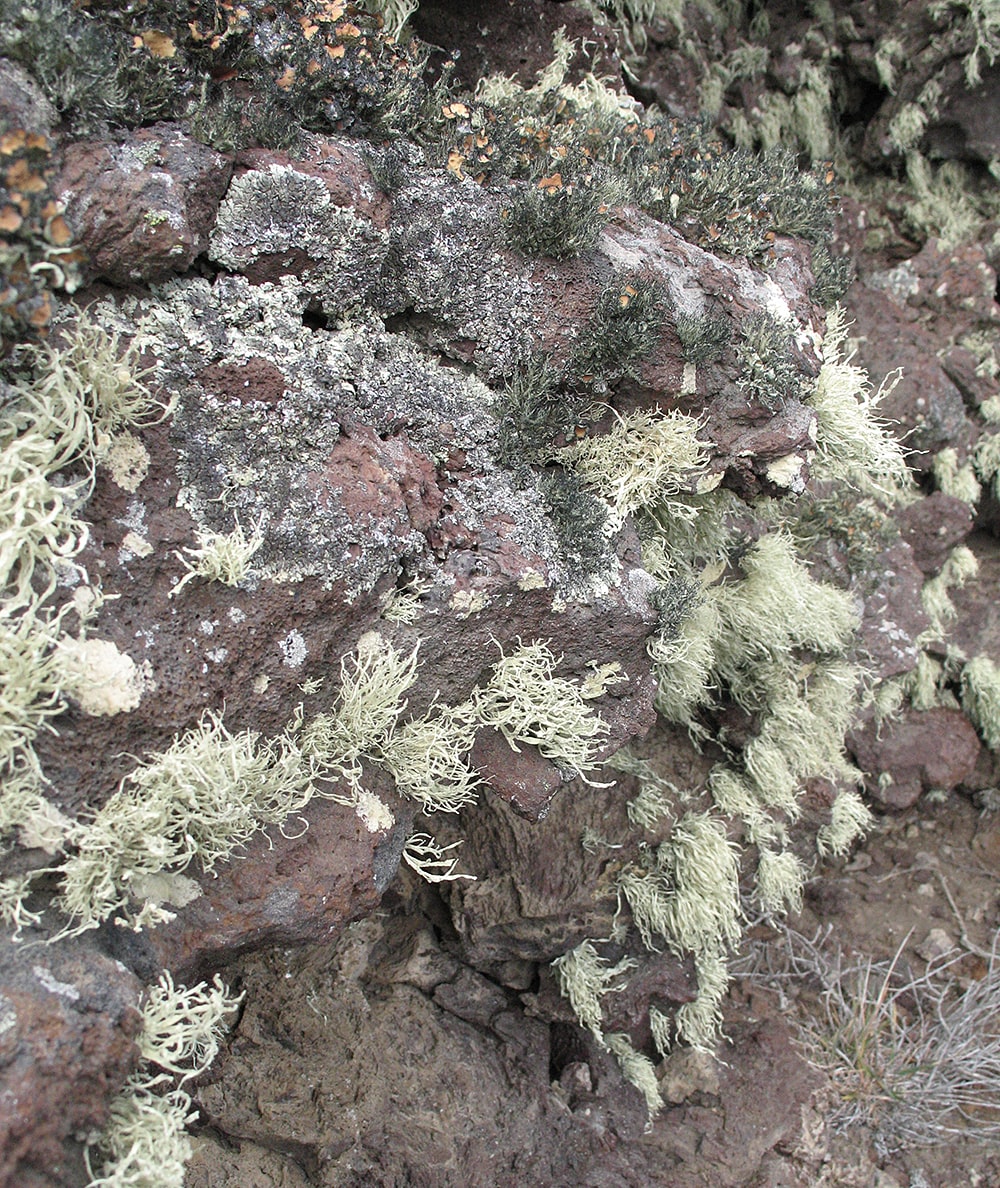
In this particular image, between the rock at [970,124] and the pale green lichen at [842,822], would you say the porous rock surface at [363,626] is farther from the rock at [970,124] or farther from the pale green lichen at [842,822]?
the rock at [970,124]

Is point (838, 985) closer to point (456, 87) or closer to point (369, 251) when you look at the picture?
point (369, 251)

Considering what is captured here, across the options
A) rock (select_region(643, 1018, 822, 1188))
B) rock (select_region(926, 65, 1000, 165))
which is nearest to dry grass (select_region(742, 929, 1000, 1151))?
rock (select_region(643, 1018, 822, 1188))

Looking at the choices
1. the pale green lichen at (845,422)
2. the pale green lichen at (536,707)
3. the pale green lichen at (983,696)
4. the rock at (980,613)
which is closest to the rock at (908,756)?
the pale green lichen at (983,696)

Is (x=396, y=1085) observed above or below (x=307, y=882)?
below

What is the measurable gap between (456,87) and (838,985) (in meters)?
4.52

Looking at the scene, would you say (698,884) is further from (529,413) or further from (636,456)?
(529,413)

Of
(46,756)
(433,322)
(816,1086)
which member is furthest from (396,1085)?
(433,322)

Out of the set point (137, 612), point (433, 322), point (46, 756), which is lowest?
point (46, 756)

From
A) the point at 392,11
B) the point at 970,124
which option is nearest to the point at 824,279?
the point at 392,11

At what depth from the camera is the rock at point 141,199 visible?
214 cm

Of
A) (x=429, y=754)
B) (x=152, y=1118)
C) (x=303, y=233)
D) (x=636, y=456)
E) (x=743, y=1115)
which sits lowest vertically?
(x=743, y=1115)

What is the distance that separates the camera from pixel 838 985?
448 centimetres

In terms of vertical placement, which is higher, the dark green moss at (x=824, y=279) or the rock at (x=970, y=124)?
the rock at (x=970, y=124)

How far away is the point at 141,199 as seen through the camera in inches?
86.7
